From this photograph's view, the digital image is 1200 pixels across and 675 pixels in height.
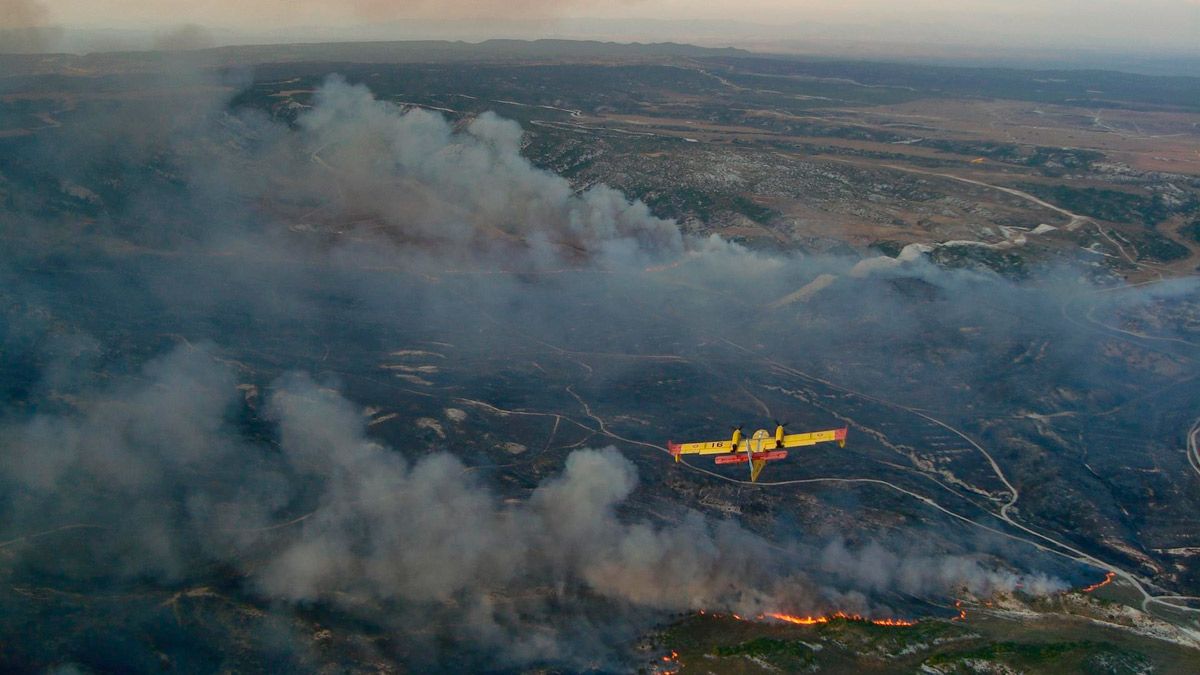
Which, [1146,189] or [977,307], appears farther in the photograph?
[1146,189]

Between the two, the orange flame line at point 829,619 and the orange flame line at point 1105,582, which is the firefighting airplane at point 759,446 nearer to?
the orange flame line at point 829,619

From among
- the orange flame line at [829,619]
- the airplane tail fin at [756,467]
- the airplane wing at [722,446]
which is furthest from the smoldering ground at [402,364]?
the airplane tail fin at [756,467]

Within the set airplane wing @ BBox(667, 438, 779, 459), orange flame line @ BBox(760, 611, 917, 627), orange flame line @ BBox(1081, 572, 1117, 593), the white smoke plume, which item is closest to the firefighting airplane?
airplane wing @ BBox(667, 438, 779, 459)

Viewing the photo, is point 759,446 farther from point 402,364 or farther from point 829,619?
point 402,364

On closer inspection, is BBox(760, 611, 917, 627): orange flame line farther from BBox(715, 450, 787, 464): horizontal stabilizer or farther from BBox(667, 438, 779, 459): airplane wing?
BBox(715, 450, 787, 464): horizontal stabilizer

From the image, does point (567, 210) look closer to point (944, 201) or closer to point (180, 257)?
point (180, 257)

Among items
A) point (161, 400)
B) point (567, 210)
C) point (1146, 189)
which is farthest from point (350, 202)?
point (1146, 189)

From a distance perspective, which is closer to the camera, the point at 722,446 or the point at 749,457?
the point at 722,446

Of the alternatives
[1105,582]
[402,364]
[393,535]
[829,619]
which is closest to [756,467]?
[829,619]
